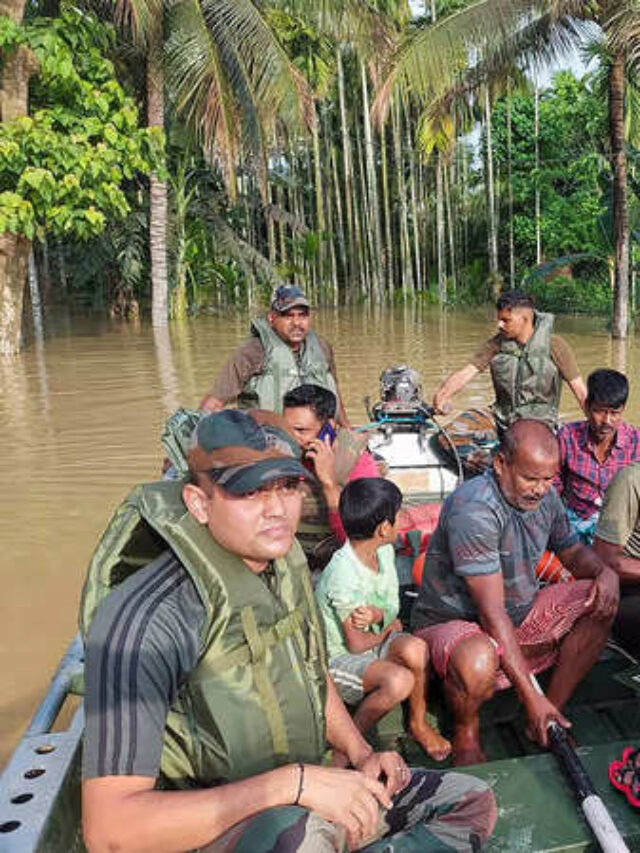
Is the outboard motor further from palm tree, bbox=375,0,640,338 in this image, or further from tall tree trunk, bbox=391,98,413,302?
tall tree trunk, bbox=391,98,413,302

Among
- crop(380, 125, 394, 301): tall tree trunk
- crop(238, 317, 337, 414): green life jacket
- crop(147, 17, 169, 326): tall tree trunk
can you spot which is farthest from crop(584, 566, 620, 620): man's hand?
crop(380, 125, 394, 301): tall tree trunk

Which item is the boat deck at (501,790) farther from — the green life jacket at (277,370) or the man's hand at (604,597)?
the green life jacket at (277,370)

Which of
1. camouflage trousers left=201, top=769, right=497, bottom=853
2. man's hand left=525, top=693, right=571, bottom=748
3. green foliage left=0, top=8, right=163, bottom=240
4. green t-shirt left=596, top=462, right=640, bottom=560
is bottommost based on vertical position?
man's hand left=525, top=693, right=571, bottom=748

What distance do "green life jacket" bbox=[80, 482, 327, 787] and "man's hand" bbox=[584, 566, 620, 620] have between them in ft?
4.61

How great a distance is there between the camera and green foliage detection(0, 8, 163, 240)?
9672 mm

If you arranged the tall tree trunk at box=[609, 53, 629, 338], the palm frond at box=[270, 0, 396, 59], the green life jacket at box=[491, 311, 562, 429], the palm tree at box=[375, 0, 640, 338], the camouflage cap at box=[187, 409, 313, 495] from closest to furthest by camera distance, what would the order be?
the camouflage cap at box=[187, 409, 313, 495] → the green life jacket at box=[491, 311, 562, 429] → the palm tree at box=[375, 0, 640, 338] → the palm frond at box=[270, 0, 396, 59] → the tall tree trunk at box=[609, 53, 629, 338]

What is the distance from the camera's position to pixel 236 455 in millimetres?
1487

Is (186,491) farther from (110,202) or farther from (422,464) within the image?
(110,202)

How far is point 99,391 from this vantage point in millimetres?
10109

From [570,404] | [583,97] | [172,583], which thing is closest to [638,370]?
[570,404]

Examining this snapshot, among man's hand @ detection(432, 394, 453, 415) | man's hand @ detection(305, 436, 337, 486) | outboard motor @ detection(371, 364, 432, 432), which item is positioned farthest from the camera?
outboard motor @ detection(371, 364, 432, 432)

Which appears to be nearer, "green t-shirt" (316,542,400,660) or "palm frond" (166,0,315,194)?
"green t-shirt" (316,542,400,660)

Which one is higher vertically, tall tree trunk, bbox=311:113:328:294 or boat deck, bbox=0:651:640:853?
tall tree trunk, bbox=311:113:328:294

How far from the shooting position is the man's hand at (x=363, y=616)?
8.50 ft
